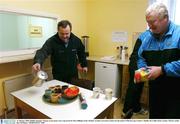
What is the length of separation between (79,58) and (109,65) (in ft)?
2.12

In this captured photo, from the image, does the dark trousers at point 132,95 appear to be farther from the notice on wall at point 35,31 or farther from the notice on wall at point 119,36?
the notice on wall at point 35,31

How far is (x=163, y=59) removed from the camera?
1386mm

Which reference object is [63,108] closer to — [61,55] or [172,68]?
[172,68]

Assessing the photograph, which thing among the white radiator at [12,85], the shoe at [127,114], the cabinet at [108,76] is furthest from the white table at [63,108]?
the cabinet at [108,76]

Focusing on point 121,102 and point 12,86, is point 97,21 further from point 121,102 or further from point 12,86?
point 12,86

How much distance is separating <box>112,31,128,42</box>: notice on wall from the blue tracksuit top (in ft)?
6.40

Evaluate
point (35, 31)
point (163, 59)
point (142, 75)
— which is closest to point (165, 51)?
point (163, 59)

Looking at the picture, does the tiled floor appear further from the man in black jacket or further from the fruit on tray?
the fruit on tray

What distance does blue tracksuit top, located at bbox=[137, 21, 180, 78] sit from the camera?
1.28 metres

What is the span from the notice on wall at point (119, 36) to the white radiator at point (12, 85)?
1.88m

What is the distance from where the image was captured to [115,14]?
A: 11.5ft

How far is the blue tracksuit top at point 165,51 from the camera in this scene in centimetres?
128

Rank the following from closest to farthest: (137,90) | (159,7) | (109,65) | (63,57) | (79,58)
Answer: (159,7) < (63,57) < (137,90) < (79,58) < (109,65)

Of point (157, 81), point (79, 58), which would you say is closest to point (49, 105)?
point (157, 81)
